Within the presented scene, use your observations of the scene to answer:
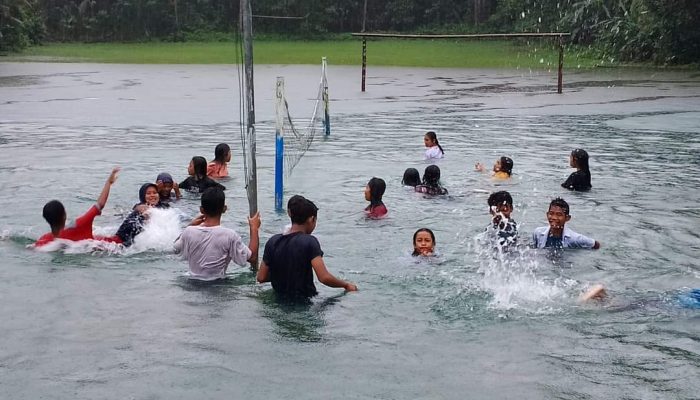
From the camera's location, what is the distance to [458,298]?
9391mm

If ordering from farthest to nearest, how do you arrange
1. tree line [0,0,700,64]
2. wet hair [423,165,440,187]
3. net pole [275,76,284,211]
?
1. tree line [0,0,700,64]
2. wet hair [423,165,440,187]
3. net pole [275,76,284,211]

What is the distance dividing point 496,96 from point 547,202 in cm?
1974

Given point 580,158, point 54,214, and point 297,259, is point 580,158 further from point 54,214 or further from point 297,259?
point 54,214

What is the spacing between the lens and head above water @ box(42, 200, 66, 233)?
1070cm

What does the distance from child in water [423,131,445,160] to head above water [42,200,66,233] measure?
853cm

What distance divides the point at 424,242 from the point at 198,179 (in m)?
5.09

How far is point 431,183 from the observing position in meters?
14.8

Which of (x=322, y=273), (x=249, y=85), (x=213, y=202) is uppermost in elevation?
(x=249, y=85)

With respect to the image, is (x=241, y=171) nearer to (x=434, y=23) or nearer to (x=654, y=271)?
(x=654, y=271)

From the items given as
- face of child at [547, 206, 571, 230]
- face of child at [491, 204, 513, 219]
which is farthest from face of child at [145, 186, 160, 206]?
face of child at [547, 206, 571, 230]

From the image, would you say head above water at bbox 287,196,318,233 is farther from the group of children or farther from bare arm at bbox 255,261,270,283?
bare arm at bbox 255,261,270,283

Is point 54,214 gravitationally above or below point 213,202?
below

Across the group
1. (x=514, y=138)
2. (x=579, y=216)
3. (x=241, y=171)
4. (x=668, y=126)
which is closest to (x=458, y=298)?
(x=579, y=216)

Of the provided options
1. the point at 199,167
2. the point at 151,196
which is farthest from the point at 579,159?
the point at 151,196
